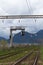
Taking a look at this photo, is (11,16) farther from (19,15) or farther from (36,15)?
(36,15)

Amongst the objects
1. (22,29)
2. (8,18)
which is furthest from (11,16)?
(22,29)

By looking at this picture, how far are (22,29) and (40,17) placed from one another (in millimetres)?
65467

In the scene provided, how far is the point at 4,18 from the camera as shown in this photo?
48.8 m

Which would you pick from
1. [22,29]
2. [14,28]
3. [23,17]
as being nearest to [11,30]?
[14,28]

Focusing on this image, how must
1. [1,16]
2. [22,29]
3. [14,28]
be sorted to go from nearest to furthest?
[1,16] < [22,29] < [14,28]

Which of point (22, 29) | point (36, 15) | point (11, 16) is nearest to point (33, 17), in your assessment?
point (36, 15)

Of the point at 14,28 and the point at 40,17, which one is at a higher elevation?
the point at 40,17

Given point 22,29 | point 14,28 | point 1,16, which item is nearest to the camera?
point 1,16

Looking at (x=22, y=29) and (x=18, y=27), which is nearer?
(x=22, y=29)

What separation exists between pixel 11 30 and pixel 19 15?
76.0m

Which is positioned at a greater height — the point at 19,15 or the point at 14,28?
the point at 19,15

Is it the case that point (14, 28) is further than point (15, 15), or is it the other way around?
point (14, 28)

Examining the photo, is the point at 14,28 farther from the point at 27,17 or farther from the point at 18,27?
the point at 27,17

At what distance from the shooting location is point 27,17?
49.6 metres
